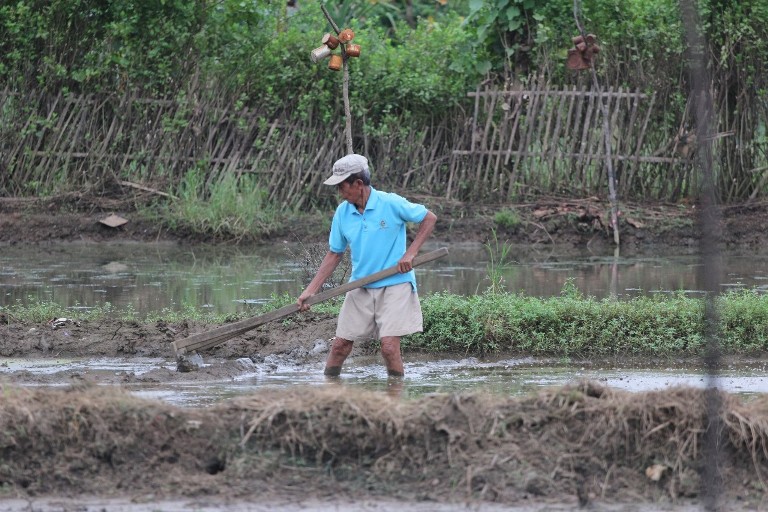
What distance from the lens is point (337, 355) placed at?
781 centimetres

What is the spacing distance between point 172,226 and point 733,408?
10.5 m

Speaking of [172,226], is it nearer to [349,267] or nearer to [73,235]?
[73,235]

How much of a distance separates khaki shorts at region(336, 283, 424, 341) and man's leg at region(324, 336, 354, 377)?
0.25 feet

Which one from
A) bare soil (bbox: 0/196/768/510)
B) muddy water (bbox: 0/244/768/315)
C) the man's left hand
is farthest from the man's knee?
muddy water (bbox: 0/244/768/315)

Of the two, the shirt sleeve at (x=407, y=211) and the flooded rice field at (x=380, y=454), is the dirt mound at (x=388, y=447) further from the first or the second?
the shirt sleeve at (x=407, y=211)

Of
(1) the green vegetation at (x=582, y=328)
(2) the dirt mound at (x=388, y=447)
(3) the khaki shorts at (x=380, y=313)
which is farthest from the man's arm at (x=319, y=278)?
(2) the dirt mound at (x=388, y=447)

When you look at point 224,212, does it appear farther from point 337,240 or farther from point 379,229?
point 379,229

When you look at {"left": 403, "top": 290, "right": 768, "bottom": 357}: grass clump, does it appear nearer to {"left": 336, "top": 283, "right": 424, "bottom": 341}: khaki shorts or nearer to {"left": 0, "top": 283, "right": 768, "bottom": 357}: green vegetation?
{"left": 0, "top": 283, "right": 768, "bottom": 357}: green vegetation

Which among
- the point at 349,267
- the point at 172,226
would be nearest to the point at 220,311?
the point at 349,267

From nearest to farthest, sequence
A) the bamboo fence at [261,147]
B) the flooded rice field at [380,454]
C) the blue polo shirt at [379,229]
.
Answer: the flooded rice field at [380,454] < the blue polo shirt at [379,229] < the bamboo fence at [261,147]

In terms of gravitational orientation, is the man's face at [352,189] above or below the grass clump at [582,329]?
above

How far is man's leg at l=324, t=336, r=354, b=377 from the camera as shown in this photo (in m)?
7.73

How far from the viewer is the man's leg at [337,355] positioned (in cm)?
773

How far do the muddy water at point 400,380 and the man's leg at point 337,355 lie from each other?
0.08 metres
